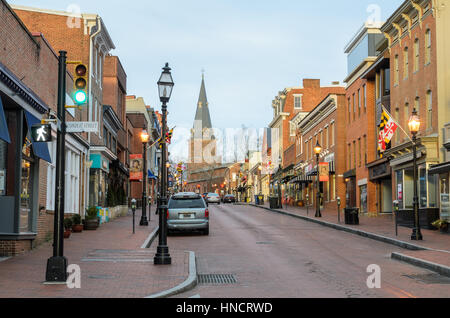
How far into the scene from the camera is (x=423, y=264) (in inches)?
600

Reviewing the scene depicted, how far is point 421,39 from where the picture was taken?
29125mm

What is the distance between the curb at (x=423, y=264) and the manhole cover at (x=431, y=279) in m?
0.18

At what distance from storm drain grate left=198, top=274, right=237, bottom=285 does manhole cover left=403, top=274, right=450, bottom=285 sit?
4.05 meters

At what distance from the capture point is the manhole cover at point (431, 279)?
12.8 metres

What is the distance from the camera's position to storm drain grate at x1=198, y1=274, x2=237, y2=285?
1254 centimetres

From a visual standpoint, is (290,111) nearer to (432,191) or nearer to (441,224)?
(432,191)

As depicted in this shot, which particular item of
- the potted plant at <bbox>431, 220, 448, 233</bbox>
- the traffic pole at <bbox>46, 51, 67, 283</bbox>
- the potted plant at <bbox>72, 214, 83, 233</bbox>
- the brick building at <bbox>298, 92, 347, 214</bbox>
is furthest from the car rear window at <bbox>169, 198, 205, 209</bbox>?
the brick building at <bbox>298, 92, 347, 214</bbox>

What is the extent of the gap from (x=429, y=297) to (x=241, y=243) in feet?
36.8

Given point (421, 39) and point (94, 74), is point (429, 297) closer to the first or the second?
point (421, 39)

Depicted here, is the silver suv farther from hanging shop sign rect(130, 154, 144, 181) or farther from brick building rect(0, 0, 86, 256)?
hanging shop sign rect(130, 154, 144, 181)

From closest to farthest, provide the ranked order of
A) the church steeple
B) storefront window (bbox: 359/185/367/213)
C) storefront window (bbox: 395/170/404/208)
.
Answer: storefront window (bbox: 395/170/404/208) < storefront window (bbox: 359/185/367/213) < the church steeple
